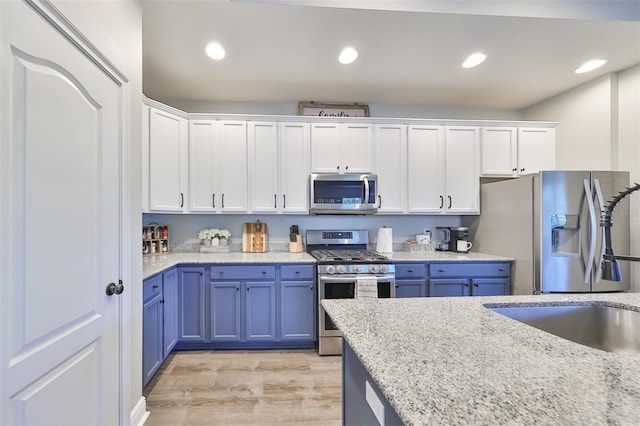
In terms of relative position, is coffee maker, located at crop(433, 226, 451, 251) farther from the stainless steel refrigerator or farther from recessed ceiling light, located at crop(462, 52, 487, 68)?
recessed ceiling light, located at crop(462, 52, 487, 68)

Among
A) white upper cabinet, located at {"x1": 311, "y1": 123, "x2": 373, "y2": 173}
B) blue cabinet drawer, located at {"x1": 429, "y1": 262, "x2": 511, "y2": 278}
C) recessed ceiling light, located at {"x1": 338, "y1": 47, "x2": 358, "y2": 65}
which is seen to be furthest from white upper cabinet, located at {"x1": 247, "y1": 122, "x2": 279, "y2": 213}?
blue cabinet drawer, located at {"x1": 429, "y1": 262, "x2": 511, "y2": 278}

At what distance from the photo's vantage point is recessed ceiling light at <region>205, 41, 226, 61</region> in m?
2.45

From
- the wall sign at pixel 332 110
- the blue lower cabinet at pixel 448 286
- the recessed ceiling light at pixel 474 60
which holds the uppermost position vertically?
the recessed ceiling light at pixel 474 60

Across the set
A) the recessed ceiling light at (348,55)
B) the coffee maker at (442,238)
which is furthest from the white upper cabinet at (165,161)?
A: the coffee maker at (442,238)

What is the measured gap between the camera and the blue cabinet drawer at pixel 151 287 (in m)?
2.14

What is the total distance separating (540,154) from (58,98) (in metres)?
4.38

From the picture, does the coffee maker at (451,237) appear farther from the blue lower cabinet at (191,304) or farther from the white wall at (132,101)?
the white wall at (132,101)

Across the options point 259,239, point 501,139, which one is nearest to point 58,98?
point 259,239

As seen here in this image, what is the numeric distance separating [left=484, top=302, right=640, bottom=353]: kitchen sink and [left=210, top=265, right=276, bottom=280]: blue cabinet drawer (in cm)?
210

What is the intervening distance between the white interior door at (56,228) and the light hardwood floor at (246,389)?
0.60 metres

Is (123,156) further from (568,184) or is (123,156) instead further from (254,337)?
(568,184)

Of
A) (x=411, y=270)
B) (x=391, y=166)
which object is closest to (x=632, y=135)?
(x=391, y=166)

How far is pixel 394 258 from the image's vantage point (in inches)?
125

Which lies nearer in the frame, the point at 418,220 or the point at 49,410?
the point at 49,410
